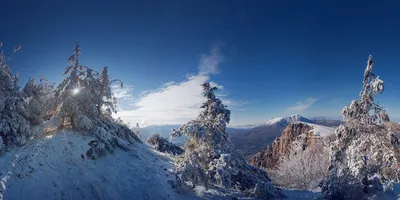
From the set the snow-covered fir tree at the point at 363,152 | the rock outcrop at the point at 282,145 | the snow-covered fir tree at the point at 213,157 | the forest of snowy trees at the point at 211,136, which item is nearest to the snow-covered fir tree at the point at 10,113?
the forest of snowy trees at the point at 211,136

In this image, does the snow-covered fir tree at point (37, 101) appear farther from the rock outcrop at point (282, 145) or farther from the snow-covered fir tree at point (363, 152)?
the rock outcrop at point (282, 145)

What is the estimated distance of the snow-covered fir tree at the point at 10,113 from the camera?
15047mm

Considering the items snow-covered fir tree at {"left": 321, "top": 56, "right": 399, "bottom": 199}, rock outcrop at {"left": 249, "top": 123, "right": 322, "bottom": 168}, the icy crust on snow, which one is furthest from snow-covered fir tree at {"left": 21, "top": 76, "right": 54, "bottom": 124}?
→ rock outcrop at {"left": 249, "top": 123, "right": 322, "bottom": 168}

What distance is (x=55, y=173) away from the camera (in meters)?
13.1

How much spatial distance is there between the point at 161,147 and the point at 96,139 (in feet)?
84.9

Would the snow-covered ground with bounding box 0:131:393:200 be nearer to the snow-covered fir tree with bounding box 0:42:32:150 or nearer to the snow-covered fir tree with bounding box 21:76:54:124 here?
the snow-covered fir tree with bounding box 0:42:32:150

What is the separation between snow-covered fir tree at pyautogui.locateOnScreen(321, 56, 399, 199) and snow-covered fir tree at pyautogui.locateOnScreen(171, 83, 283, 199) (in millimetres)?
4249

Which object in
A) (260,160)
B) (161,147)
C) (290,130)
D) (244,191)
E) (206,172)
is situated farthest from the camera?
(260,160)

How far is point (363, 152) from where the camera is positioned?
14.4m

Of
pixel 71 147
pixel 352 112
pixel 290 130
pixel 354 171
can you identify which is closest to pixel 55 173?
pixel 71 147

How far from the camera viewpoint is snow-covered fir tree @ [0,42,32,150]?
49.4ft

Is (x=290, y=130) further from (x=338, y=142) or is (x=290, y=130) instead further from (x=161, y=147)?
(x=338, y=142)

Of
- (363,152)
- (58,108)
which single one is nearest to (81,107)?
(58,108)

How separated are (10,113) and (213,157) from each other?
13.6m
